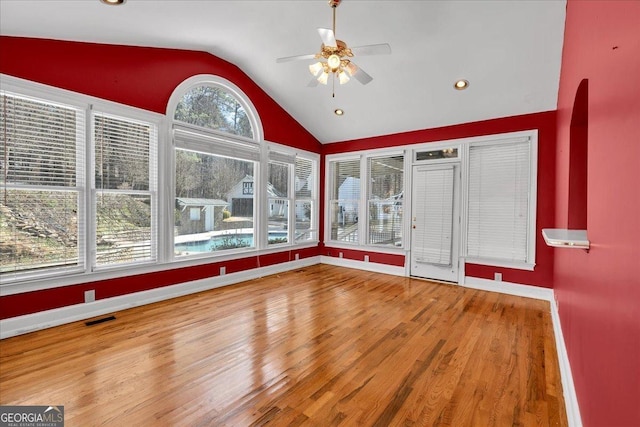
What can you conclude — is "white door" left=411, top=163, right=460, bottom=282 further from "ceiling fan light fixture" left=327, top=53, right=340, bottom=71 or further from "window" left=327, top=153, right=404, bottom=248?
"ceiling fan light fixture" left=327, top=53, right=340, bottom=71

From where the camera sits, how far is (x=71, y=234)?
123 inches

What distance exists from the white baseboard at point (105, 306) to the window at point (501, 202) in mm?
3795

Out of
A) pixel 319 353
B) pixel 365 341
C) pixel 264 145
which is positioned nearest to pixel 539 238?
pixel 365 341

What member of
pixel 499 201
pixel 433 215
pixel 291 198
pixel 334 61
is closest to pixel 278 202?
pixel 291 198

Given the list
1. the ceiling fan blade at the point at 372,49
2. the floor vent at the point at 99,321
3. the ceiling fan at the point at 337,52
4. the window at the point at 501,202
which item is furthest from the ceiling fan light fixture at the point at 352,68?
the floor vent at the point at 99,321

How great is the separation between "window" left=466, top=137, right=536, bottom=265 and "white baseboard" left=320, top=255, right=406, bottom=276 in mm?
1310

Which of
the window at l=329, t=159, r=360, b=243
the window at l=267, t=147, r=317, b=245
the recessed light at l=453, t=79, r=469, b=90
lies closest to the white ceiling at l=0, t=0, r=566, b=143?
the recessed light at l=453, t=79, r=469, b=90

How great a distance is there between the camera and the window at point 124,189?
3.32m

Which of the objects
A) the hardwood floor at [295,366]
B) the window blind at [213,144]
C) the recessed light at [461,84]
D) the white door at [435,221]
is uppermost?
the recessed light at [461,84]

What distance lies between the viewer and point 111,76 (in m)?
3.36

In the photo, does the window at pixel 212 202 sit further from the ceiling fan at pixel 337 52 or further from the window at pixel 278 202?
the ceiling fan at pixel 337 52

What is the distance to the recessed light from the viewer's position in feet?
13.3

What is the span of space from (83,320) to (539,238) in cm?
588

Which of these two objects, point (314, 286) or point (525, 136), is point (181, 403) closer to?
point (314, 286)
